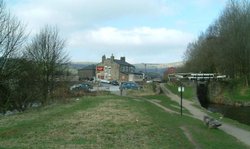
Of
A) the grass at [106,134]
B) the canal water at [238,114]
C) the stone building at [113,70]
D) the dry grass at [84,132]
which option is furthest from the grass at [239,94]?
the stone building at [113,70]

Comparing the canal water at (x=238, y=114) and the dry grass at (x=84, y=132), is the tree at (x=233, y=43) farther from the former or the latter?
the dry grass at (x=84, y=132)

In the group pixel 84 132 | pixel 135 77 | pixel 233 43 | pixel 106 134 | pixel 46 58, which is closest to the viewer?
pixel 106 134

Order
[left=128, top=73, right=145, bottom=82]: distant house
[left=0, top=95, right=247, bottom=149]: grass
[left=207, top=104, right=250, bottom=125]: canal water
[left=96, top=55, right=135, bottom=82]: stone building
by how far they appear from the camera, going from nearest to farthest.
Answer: [left=0, top=95, right=247, bottom=149]: grass → [left=207, top=104, right=250, bottom=125]: canal water → [left=96, top=55, right=135, bottom=82]: stone building → [left=128, top=73, right=145, bottom=82]: distant house

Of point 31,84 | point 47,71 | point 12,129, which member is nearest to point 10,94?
point 31,84

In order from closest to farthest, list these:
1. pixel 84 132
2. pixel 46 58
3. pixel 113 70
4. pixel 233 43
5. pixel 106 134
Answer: pixel 106 134
pixel 84 132
pixel 46 58
pixel 233 43
pixel 113 70

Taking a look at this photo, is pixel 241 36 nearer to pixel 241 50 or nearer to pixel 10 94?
pixel 241 50

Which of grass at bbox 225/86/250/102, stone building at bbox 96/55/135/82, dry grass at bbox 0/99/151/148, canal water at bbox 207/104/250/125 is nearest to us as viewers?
dry grass at bbox 0/99/151/148

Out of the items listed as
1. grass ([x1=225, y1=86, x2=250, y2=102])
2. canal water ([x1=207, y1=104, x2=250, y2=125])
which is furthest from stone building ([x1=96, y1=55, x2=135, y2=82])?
canal water ([x1=207, y1=104, x2=250, y2=125])

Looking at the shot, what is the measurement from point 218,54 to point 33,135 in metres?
71.8

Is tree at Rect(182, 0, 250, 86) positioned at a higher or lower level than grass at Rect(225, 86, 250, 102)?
higher

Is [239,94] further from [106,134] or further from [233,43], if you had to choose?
[106,134]

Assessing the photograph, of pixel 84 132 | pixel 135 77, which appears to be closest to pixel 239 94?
pixel 84 132

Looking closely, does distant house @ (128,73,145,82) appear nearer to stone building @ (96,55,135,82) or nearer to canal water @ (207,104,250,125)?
stone building @ (96,55,135,82)

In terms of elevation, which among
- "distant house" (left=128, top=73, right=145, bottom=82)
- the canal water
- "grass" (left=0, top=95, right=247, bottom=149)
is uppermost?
"distant house" (left=128, top=73, right=145, bottom=82)
